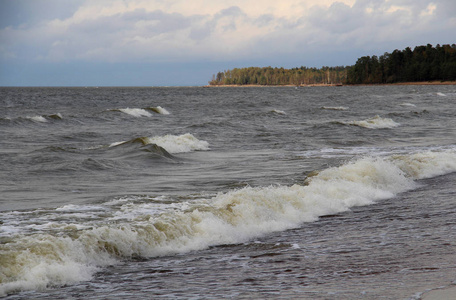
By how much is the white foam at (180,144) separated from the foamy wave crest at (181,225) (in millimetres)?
8764

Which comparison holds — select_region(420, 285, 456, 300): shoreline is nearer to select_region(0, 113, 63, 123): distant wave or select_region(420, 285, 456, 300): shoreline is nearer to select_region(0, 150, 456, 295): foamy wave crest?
select_region(0, 150, 456, 295): foamy wave crest

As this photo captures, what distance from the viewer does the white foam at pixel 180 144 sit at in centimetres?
2066

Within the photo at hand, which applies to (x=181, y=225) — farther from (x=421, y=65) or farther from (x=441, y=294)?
(x=421, y=65)

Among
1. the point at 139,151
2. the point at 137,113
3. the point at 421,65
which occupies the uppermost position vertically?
the point at 421,65

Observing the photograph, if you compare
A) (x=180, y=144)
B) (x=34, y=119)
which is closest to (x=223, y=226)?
(x=180, y=144)

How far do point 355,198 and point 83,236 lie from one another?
590cm

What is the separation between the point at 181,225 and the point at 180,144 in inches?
528

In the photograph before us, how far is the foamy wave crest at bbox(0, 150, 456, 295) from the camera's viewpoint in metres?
6.26

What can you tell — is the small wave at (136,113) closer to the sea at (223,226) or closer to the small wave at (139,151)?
the small wave at (139,151)

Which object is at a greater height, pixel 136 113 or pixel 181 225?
pixel 136 113

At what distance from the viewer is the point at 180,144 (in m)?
21.4

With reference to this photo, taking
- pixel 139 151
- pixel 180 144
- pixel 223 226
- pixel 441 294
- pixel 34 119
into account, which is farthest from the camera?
pixel 34 119

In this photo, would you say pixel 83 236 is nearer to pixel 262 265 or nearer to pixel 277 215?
pixel 262 265

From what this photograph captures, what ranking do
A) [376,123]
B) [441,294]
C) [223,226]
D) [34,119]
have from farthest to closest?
[34,119] < [376,123] < [223,226] < [441,294]
